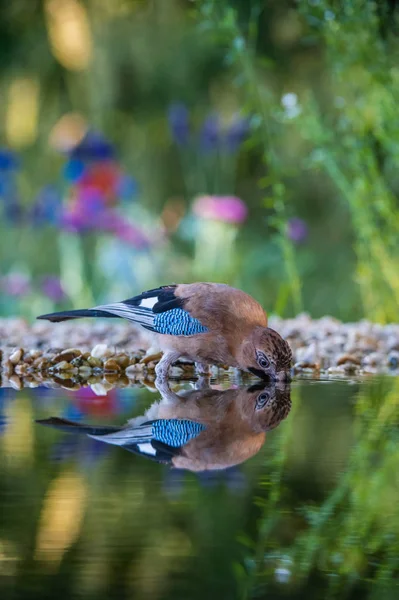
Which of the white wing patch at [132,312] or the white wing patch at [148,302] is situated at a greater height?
the white wing patch at [148,302]

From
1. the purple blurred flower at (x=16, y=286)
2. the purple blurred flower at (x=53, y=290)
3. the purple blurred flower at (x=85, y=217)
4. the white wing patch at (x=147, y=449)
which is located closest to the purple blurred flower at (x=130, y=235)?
the purple blurred flower at (x=85, y=217)

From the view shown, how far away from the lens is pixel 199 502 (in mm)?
1457

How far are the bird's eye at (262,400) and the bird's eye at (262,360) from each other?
157 mm

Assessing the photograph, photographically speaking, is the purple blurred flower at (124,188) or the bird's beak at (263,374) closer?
the bird's beak at (263,374)

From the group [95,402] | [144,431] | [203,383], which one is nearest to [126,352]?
[203,383]

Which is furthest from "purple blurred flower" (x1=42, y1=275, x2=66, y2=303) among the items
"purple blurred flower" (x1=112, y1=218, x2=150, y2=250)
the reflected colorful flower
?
the reflected colorful flower

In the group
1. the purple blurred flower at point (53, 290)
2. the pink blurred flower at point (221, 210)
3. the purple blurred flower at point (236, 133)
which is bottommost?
the purple blurred flower at point (53, 290)

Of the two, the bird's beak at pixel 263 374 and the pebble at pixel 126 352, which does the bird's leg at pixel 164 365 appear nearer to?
the pebble at pixel 126 352

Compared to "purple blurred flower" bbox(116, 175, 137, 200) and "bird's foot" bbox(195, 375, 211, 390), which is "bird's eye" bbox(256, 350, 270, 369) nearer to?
"bird's foot" bbox(195, 375, 211, 390)

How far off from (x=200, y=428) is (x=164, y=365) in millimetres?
1081

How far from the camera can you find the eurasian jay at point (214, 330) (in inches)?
118

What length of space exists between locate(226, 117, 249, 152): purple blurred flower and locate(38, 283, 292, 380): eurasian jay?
138 inches

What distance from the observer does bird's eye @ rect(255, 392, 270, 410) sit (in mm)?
2580

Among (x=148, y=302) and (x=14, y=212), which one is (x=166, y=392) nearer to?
(x=148, y=302)
